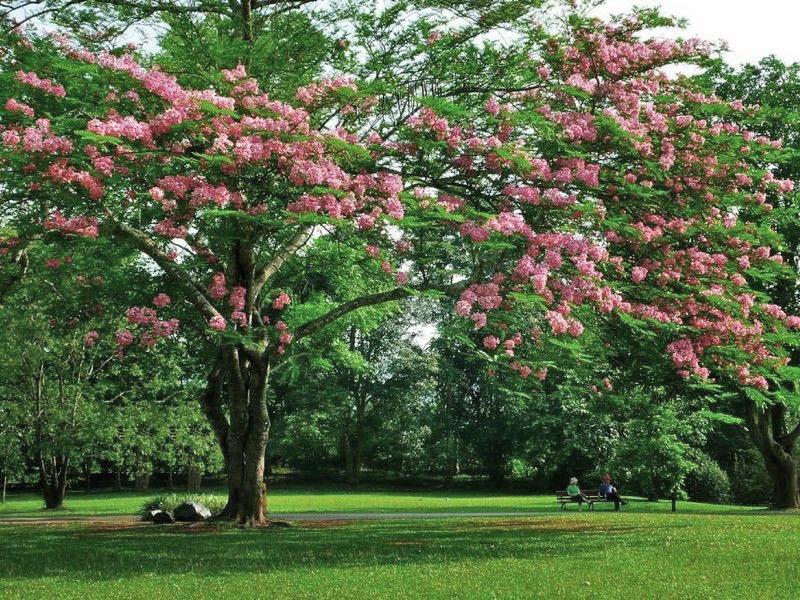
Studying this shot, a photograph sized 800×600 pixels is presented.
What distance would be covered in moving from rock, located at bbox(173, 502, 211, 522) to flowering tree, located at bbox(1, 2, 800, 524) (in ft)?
29.2

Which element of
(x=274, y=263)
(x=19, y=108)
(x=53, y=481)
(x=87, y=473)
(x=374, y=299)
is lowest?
(x=87, y=473)

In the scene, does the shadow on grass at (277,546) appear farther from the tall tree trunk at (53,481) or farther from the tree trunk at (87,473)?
the tree trunk at (87,473)

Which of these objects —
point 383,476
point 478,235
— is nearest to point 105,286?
point 478,235

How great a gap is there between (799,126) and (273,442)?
39.4m

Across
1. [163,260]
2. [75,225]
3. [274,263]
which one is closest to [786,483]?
[274,263]

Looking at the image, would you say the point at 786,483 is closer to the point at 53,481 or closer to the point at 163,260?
the point at 163,260

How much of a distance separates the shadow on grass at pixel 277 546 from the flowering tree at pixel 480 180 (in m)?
3.55

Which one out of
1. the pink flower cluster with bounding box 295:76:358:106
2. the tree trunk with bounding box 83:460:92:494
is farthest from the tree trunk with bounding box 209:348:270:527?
the tree trunk with bounding box 83:460:92:494

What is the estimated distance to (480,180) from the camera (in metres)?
15.7

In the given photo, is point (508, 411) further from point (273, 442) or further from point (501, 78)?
point (501, 78)

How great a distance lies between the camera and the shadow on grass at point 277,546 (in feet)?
44.4

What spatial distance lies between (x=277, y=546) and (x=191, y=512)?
925 cm

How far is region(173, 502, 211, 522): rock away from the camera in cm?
2456

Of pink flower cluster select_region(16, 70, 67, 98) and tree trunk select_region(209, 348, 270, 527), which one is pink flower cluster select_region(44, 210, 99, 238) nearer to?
pink flower cluster select_region(16, 70, 67, 98)
